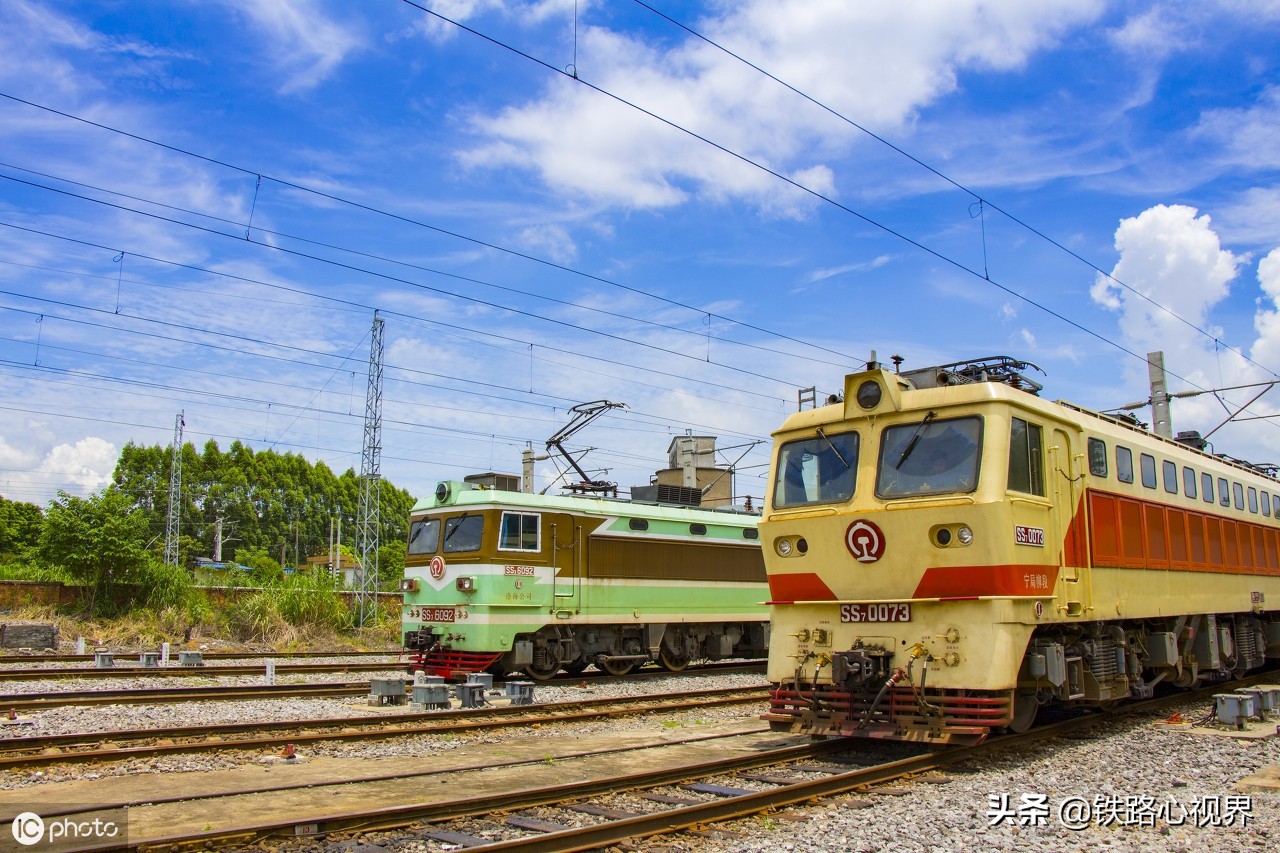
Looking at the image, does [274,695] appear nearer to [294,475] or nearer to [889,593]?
[889,593]

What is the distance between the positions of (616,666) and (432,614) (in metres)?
3.80

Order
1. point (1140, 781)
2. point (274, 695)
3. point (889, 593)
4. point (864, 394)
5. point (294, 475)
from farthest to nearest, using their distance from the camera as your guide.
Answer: point (294, 475)
point (274, 695)
point (864, 394)
point (889, 593)
point (1140, 781)

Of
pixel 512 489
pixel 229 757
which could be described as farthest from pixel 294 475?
pixel 229 757

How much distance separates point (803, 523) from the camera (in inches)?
390

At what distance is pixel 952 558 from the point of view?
879cm

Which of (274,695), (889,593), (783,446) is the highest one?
(783,446)

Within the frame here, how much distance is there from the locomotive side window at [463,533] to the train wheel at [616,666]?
3.58 meters

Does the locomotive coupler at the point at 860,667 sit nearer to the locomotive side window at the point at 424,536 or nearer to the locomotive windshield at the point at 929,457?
the locomotive windshield at the point at 929,457

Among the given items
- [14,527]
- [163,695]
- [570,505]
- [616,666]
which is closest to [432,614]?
[570,505]

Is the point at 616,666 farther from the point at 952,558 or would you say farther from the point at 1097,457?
the point at 952,558

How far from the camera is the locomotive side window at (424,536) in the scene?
1703 centimetres

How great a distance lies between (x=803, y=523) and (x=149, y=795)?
6.32m

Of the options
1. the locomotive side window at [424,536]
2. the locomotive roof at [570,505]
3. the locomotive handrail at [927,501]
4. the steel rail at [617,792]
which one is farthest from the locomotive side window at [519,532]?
the locomotive handrail at [927,501]

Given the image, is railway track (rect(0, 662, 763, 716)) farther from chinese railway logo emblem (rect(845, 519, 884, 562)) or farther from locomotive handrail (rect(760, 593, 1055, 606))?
chinese railway logo emblem (rect(845, 519, 884, 562))
